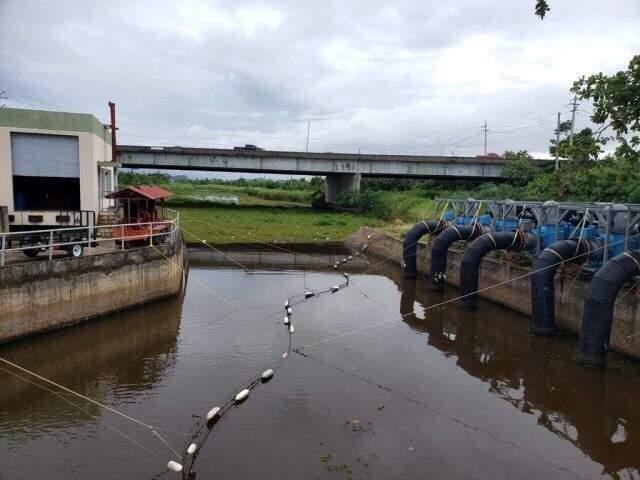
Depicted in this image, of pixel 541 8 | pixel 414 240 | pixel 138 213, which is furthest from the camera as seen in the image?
pixel 414 240

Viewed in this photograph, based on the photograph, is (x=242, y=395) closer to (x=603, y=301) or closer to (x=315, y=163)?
(x=603, y=301)

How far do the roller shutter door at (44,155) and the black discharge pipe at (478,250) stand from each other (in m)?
16.2

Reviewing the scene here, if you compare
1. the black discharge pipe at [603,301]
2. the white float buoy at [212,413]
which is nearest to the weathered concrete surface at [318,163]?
the black discharge pipe at [603,301]

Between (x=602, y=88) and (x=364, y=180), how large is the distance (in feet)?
219

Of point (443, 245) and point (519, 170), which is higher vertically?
point (519, 170)

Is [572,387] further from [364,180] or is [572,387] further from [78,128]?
[364,180]

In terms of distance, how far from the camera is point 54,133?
68.1 ft

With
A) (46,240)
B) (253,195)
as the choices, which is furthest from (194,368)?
(253,195)

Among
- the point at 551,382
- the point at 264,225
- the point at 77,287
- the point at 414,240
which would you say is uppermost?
the point at 414,240

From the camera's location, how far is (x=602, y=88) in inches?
385

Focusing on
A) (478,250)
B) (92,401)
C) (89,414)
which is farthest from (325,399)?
(478,250)

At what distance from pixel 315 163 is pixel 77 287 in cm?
4104

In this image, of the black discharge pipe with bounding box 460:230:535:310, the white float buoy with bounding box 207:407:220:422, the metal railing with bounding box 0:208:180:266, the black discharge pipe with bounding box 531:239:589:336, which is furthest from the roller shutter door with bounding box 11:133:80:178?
the black discharge pipe with bounding box 531:239:589:336

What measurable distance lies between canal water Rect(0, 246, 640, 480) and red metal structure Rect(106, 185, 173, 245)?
297 centimetres
